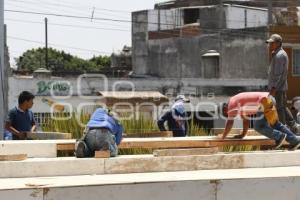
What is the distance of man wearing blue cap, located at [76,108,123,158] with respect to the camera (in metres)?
6.09

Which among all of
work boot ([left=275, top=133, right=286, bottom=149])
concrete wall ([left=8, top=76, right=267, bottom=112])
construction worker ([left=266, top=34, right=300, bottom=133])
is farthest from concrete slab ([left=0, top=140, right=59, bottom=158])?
concrete wall ([left=8, top=76, right=267, bottom=112])

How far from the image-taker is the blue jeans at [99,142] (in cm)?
610

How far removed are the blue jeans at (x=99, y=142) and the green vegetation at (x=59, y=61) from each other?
44762 mm

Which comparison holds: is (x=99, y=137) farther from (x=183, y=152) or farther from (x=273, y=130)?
(x=273, y=130)

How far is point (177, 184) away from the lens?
5.08 meters

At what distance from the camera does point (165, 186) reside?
5.04 m

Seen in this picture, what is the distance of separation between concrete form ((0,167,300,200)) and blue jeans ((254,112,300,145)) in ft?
4.60

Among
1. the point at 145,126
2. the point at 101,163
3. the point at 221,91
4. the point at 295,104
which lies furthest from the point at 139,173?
the point at 221,91

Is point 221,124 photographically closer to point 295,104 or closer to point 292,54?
point 292,54

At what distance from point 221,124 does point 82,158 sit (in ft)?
53.2

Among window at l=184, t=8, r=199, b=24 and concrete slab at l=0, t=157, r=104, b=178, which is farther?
window at l=184, t=8, r=199, b=24

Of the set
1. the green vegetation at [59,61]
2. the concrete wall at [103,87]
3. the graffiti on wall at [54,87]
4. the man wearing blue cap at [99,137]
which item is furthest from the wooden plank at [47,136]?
the green vegetation at [59,61]

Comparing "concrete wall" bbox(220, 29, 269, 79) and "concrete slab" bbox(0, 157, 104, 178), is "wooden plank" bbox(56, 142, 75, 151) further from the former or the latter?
"concrete wall" bbox(220, 29, 269, 79)

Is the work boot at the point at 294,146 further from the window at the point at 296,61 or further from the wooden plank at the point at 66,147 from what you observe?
the window at the point at 296,61
